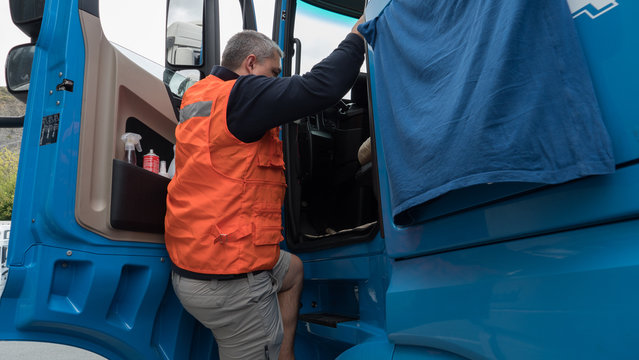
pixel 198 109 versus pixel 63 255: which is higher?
pixel 198 109

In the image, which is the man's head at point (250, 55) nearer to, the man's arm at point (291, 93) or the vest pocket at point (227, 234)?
the man's arm at point (291, 93)

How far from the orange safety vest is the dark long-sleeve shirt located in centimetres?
5

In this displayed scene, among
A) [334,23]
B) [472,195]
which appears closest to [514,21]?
[472,195]

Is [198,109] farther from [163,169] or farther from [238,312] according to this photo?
[238,312]

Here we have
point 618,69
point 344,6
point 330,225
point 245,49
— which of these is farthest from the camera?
point 344,6

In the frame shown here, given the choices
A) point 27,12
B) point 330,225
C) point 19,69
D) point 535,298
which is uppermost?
point 27,12

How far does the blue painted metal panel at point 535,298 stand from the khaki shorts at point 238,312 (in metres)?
0.66

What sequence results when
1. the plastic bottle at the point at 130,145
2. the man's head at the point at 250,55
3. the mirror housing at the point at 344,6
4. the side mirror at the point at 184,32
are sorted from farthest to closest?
the mirror housing at the point at 344,6 < the side mirror at the point at 184,32 < the man's head at the point at 250,55 < the plastic bottle at the point at 130,145

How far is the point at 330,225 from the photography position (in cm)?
279

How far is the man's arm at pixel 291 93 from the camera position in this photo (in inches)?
63.5

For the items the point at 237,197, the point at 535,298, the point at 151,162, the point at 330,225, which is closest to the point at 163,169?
the point at 151,162

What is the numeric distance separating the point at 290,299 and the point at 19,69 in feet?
5.00

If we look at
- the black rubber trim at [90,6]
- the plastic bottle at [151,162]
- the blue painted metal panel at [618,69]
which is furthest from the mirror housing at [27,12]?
the blue painted metal panel at [618,69]

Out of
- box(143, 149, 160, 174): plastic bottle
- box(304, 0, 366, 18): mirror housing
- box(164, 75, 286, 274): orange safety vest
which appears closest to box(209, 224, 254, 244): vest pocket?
box(164, 75, 286, 274): orange safety vest
